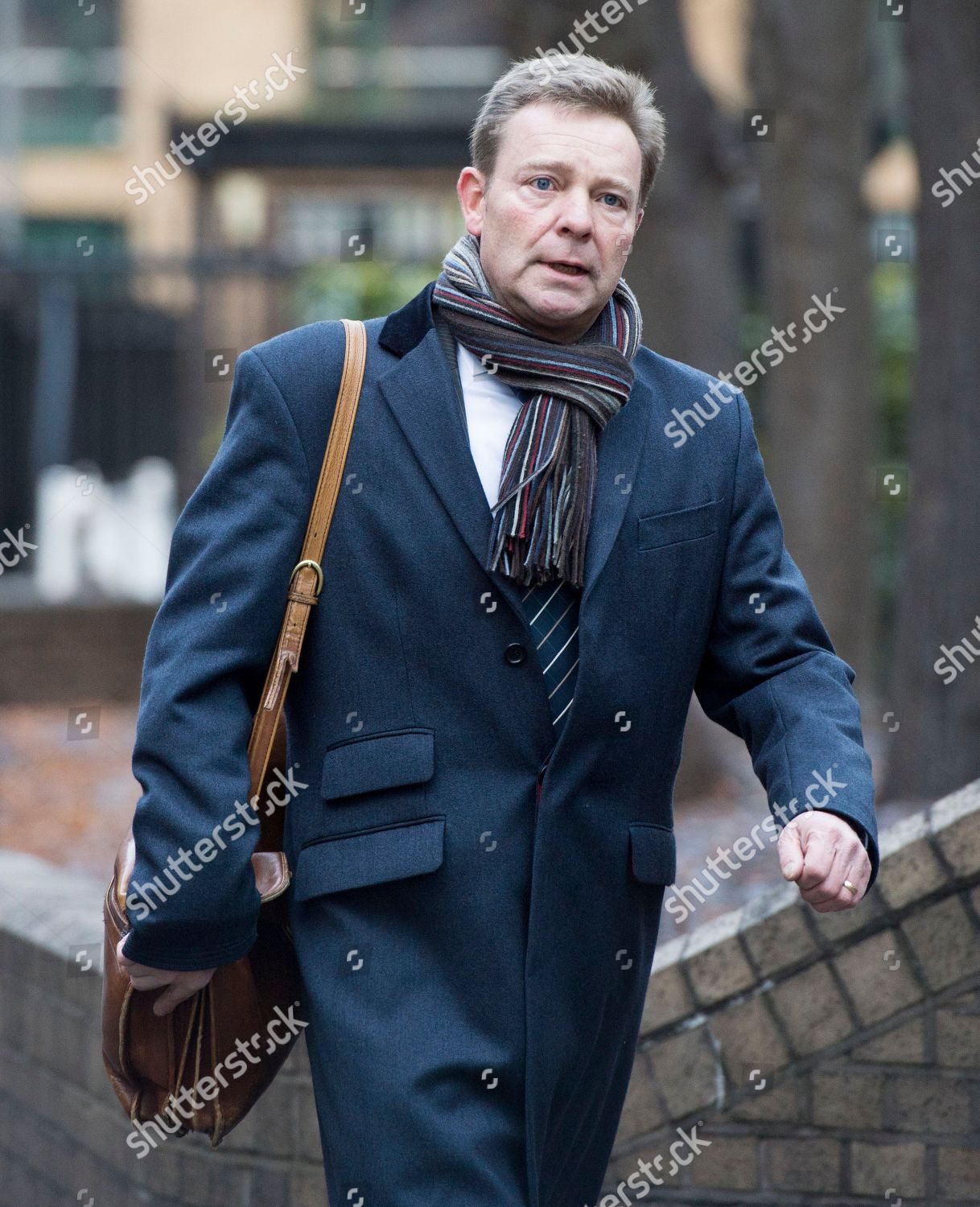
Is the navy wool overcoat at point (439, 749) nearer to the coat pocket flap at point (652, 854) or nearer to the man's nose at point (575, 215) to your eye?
the coat pocket flap at point (652, 854)

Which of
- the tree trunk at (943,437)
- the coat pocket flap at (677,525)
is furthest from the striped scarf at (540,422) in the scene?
the tree trunk at (943,437)

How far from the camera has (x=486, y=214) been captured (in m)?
2.95

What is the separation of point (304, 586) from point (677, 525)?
59 cm

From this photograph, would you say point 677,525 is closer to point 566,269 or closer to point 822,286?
point 566,269

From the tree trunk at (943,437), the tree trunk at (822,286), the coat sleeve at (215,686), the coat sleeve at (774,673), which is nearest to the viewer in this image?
the coat sleeve at (215,686)

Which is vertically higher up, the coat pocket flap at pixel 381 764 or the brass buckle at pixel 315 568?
the brass buckle at pixel 315 568

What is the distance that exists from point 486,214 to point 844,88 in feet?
24.8

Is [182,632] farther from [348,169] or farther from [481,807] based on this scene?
[348,169]

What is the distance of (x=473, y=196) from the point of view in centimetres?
302

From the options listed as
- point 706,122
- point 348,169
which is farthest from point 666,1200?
point 348,169

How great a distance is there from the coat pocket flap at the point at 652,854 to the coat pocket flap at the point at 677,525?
437 millimetres

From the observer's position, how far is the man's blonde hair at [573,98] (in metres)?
2.88

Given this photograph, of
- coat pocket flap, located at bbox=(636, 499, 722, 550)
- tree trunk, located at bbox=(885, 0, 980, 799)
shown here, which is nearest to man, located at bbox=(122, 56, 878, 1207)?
coat pocket flap, located at bbox=(636, 499, 722, 550)

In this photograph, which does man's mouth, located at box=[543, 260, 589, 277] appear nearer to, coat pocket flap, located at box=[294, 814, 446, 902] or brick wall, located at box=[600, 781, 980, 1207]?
coat pocket flap, located at box=[294, 814, 446, 902]
